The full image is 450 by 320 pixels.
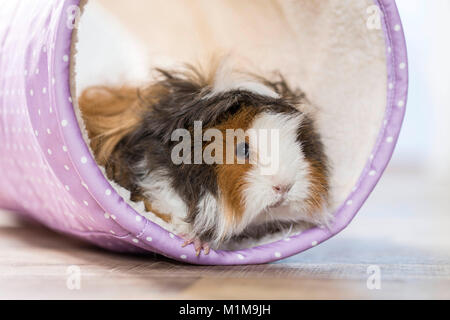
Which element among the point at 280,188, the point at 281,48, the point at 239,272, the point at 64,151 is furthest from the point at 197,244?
the point at 281,48

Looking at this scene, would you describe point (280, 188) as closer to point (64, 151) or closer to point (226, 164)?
point (226, 164)

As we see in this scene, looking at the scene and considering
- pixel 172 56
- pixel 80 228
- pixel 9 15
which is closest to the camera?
pixel 80 228

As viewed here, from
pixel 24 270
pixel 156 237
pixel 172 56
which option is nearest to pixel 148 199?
pixel 156 237

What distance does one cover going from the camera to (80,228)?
163 centimetres

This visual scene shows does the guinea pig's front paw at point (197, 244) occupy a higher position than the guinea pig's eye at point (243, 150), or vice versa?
the guinea pig's eye at point (243, 150)

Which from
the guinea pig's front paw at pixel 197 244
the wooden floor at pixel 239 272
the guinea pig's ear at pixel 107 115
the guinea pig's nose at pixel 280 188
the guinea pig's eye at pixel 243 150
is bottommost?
the wooden floor at pixel 239 272

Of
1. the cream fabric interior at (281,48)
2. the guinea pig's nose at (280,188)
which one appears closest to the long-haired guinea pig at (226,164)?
the guinea pig's nose at (280,188)

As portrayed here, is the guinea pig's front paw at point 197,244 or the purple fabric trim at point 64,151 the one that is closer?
the purple fabric trim at point 64,151

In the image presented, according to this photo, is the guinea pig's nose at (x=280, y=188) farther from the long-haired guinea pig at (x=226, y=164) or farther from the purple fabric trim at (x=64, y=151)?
the purple fabric trim at (x=64, y=151)

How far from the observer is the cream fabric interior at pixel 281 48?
169cm

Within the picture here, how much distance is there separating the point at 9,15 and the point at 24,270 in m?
0.85

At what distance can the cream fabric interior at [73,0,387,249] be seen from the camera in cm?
169

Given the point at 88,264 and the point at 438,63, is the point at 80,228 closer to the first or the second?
the point at 88,264

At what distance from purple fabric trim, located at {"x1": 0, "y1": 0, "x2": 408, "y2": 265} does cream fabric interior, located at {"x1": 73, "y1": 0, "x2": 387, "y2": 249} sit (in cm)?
6
